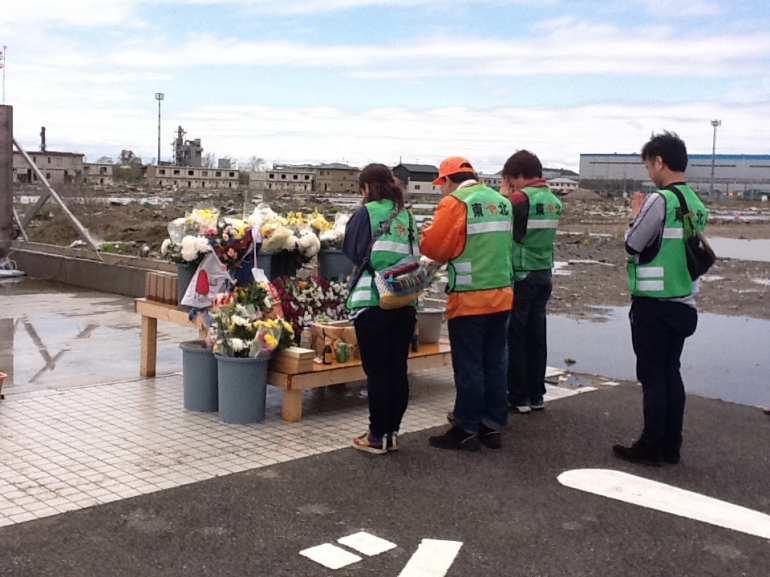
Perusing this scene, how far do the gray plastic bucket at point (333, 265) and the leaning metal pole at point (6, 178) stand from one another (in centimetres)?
1161

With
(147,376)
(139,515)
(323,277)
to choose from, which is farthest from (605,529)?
(147,376)

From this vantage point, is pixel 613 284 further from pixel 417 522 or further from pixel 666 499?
pixel 417 522

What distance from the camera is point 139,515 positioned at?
15.7 feet

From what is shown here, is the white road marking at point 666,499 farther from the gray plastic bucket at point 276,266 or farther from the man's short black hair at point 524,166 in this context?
the gray plastic bucket at point 276,266

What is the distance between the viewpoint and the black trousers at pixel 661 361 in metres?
5.88

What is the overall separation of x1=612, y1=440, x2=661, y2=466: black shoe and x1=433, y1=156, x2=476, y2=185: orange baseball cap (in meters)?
2.16

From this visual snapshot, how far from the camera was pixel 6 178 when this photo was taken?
17.7 metres

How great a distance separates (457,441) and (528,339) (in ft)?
4.55

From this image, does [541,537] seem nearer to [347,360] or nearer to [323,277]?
[347,360]

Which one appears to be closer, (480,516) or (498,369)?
(480,516)

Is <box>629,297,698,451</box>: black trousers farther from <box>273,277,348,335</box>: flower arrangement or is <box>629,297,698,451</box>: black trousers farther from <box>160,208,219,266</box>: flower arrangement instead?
<box>160,208,219,266</box>: flower arrangement

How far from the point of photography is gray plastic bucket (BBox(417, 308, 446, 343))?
803 centimetres

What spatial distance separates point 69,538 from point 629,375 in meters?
6.88

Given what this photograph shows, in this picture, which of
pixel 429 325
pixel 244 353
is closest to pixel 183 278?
pixel 244 353
